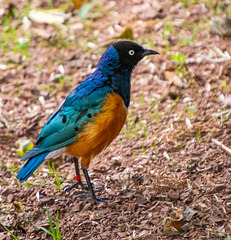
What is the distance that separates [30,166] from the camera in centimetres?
442

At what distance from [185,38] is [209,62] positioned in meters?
0.81

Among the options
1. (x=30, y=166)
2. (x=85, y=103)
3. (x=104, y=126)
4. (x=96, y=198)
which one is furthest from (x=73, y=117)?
(x=96, y=198)

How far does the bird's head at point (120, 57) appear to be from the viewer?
460 cm

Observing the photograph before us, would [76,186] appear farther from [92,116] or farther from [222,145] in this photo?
[222,145]

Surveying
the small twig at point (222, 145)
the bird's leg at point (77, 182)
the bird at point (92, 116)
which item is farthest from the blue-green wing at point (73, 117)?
the small twig at point (222, 145)

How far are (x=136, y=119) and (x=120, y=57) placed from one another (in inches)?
51.2

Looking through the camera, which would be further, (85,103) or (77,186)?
(77,186)

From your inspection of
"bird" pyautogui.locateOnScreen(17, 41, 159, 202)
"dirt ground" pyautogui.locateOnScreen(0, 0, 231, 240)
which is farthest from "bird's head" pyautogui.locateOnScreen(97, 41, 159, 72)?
"dirt ground" pyautogui.locateOnScreen(0, 0, 231, 240)

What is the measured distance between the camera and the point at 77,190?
15.8ft

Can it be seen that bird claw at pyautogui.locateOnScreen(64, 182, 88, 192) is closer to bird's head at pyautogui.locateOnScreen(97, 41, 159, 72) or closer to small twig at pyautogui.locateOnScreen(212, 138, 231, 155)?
bird's head at pyautogui.locateOnScreen(97, 41, 159, 72)

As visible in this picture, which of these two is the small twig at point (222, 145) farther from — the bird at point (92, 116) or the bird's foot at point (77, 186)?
the bird's foot at point (77, 186)

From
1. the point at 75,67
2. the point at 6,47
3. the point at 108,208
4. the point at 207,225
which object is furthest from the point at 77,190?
the point at 6,47

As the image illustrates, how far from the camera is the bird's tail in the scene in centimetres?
434

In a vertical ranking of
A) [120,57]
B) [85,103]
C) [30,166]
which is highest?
[120,57]
